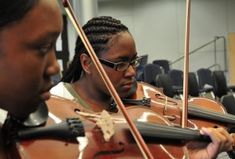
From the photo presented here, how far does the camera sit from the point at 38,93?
2.16ft

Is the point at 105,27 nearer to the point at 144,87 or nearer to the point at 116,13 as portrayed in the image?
the point at 144,87

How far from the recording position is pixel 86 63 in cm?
146

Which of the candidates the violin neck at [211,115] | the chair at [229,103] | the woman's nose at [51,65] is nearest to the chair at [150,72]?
the chair at [229,103]

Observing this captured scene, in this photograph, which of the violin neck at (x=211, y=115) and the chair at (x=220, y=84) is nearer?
the violin neck at (x=211, y=115)

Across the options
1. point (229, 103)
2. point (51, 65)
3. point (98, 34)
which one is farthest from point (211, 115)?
point (51, 65)

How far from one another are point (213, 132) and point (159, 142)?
152 mm

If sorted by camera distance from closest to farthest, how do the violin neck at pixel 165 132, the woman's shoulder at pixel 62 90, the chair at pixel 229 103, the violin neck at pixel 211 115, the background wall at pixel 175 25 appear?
the violin neck at pixel 165 132 < the woman's shoulder at pixel 62 90 < the violin neck at pixel 211 115 < the chair at pixel 229 103 < the background wall at pixel 175 25

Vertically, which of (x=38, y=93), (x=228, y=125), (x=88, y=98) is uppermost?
(x=38, y=93)

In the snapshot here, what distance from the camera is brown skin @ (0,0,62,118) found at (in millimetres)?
602

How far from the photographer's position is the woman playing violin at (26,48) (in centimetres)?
59

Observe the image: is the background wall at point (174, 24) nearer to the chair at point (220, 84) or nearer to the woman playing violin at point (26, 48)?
the chair at point (220, 84)

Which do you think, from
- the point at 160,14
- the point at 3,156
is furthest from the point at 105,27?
the point at 160,14

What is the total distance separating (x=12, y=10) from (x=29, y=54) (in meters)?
0.07

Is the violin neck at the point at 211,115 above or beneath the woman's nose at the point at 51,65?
beneath
